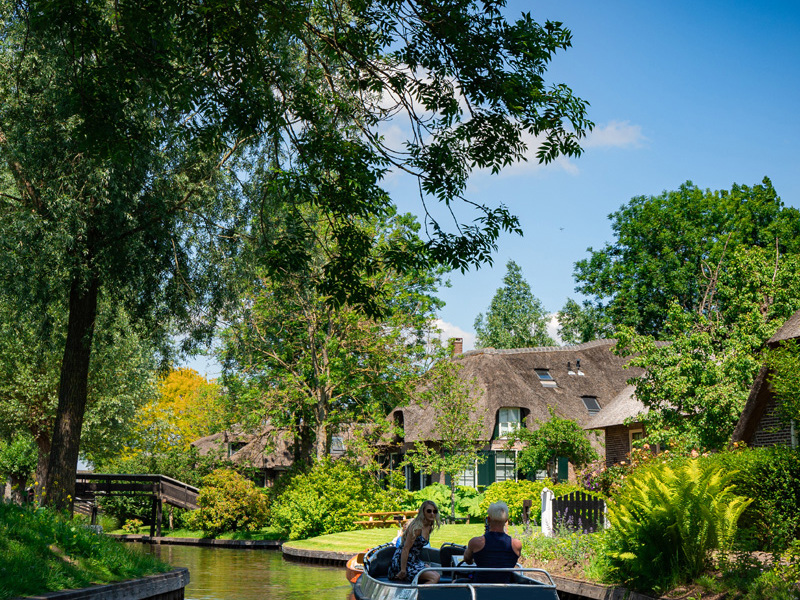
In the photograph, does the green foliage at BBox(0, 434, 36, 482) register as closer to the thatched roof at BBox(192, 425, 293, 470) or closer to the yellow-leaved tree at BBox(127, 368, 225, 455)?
the yellow-leaved tree at BBox(127, 368, 225, 455)

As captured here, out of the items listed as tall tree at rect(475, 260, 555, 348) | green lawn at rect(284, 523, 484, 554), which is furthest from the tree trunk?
tall tree at rect(475, 260, 555, 348)

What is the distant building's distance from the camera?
4884 centimetres

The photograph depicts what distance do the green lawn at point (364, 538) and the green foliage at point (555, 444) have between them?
879 centimetres

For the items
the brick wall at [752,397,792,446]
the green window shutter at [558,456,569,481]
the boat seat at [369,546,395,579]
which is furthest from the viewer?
the green window shutter at [558,456,569,481]

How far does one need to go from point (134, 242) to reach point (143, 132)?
694 cm

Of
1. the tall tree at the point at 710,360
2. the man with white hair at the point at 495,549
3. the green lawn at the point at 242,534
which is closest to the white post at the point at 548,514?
the tall tree at the point at 710,360

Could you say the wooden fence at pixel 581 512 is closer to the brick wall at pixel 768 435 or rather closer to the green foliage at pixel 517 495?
the brick wall at pixel 768 435

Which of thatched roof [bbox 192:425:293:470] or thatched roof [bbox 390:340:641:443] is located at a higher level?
thatched roof [bbox 390:340:641:443]

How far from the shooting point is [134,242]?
18406 mm

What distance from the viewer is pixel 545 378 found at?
178 feet

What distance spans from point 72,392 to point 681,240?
35.6 m

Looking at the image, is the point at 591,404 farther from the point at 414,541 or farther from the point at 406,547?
the point at 406,547

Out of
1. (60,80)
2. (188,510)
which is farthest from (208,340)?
(188,510)

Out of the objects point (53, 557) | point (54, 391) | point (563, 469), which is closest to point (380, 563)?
point (53, 557)
